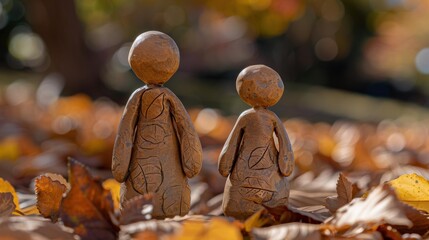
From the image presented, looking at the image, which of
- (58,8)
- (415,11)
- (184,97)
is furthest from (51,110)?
(415,11)

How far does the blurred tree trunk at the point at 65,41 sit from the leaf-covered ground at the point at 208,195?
2638mm

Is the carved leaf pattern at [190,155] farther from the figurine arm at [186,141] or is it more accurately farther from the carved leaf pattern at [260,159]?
the carved leaf pattern at [260,159]

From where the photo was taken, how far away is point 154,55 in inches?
56.5

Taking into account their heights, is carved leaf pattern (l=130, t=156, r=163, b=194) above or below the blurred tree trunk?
above

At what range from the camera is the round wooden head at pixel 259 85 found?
1.49m

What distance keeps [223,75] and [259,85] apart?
1253cm

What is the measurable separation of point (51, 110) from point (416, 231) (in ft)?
13.3

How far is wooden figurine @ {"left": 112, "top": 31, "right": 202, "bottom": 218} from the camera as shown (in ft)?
4.76

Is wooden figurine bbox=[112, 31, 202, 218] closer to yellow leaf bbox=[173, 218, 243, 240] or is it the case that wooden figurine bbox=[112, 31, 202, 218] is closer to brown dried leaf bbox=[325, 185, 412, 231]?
brown dried leaf bbox=[325, 185, 412, 231]

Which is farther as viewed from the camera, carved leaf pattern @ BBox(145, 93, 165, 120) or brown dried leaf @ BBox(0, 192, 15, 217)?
carved leaf pattern @ BBox(145, 93, 165, 120)

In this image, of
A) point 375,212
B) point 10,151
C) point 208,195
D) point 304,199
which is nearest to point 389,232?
point 375,212

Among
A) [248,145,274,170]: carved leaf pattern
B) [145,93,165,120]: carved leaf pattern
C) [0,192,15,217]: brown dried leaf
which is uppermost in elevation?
[145,93,165,120]: carved leaf pattern

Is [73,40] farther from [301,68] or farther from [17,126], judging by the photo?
[301,68]

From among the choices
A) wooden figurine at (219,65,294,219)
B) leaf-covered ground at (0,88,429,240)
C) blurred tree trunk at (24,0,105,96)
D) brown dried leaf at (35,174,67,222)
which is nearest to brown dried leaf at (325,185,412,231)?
leaf-covered ground at (0,88,429,240)
